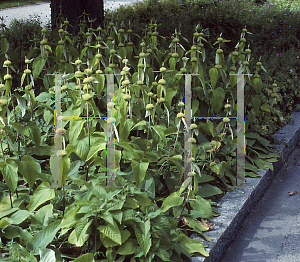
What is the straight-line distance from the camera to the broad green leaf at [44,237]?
70.9 inches

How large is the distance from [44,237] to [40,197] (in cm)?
21

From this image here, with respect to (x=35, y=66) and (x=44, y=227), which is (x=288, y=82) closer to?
(x=35, y=66)

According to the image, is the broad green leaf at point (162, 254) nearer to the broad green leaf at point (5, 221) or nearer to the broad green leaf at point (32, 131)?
the broad green leaf at point (5, 221)

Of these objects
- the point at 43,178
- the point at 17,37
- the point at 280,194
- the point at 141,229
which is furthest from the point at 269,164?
the point at 17,37

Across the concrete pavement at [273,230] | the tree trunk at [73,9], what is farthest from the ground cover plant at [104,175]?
the tree trunk at [73,9]

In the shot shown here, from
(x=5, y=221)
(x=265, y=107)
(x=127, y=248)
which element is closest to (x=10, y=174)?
(x=5, y=221)

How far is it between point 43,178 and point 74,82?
47.0 inches

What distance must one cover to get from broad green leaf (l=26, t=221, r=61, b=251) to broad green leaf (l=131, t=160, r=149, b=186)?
0.48 m

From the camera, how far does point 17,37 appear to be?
6.48 metres

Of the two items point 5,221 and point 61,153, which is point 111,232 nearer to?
point 61,153

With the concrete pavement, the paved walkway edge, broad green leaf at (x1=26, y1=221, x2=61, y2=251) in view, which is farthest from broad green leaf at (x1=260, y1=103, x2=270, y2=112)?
broad green leaf at (x1=26, y1=221, x2=61, y2=251)

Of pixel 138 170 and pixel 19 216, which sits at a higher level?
pixel 138 170

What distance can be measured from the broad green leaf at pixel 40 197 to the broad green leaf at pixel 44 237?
5.0 inches

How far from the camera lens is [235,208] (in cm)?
262
